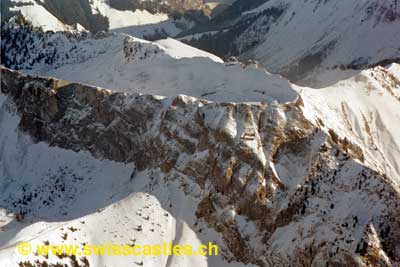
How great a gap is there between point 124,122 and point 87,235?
2775 cm

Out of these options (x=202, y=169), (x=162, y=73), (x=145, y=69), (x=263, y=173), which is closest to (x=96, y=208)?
(x=202, y=169)

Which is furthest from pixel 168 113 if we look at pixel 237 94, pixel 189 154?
pixel 237 94

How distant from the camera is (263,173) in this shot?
116 metres

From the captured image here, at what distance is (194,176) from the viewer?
387 ft

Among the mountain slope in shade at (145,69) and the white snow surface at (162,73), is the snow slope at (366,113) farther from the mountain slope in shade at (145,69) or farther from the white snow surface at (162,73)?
the white snow surface at (162,73)

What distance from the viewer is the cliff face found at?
109062 mm

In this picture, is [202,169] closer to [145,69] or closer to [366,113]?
[145,69]

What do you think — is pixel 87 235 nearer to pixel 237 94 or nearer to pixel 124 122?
pixel 124 122

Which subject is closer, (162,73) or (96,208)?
(96,208)

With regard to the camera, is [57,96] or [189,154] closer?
[189,154]

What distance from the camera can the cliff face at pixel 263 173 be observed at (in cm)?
10906

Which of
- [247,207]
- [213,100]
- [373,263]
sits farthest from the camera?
[213,100]

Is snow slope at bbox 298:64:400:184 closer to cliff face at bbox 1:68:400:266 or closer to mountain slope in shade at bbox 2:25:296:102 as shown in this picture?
cliff face at bbox 1:68:400:266

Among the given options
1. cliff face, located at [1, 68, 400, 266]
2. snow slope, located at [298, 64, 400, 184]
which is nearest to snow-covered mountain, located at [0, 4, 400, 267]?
cliff face, located at [1, 68, 400, 266]
